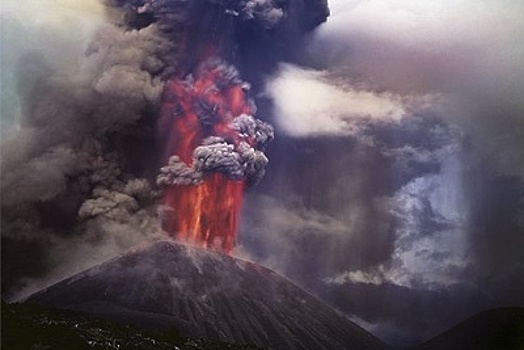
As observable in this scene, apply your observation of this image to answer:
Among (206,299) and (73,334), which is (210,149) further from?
(73,334)

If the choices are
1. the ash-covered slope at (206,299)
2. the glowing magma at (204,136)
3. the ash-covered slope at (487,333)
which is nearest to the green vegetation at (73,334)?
the ash-covered slope at (206,299)

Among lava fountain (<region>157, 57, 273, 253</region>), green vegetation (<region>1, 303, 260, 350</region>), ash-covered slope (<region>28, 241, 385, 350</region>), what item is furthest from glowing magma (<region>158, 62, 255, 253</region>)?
green vegetation (<region>1, 303, 260, 350</region>)

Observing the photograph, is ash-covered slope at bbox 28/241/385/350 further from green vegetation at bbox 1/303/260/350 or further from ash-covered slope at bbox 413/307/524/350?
ash-covered slope at bbox 413/307/524/350

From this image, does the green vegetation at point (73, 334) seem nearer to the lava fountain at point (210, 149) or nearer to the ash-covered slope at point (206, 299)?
the ash-covered slope at point (206, 299)

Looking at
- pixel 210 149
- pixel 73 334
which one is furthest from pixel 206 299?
pixel 73 334

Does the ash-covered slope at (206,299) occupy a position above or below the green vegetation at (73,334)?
above
